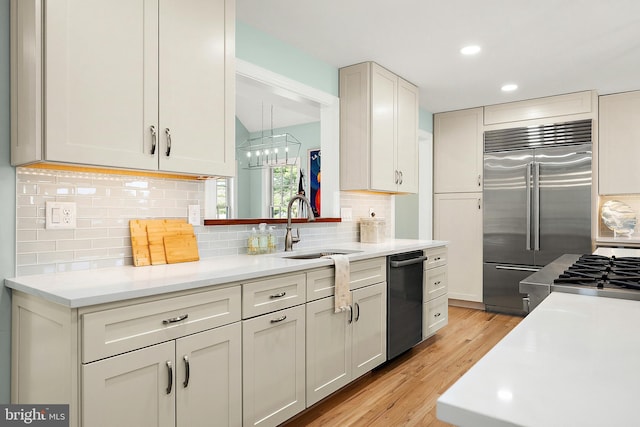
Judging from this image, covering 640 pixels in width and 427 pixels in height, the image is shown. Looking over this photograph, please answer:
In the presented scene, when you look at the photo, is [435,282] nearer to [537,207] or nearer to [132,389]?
[537,207]

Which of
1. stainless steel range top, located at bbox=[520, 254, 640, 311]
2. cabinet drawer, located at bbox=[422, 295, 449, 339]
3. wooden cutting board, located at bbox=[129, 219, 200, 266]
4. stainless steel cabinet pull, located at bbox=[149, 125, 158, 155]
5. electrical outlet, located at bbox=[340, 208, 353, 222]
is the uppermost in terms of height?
stainless steel cabinet pull, located at bbox=[149, 125, 158, 155]

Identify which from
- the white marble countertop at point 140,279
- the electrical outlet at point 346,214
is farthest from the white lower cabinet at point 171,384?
the electrical outlet at point 346,214

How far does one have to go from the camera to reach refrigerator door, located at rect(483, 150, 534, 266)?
15.1 feet

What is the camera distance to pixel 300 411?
2248mm

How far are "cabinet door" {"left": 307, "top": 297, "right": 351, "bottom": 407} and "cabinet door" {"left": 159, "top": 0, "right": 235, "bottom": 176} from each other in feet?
3.13

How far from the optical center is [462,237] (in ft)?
16.6

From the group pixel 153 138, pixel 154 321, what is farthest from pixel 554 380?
pixel 153 138

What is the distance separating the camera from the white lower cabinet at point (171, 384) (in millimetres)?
1429

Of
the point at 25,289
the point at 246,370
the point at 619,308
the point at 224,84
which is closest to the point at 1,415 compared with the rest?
the point at 25,289

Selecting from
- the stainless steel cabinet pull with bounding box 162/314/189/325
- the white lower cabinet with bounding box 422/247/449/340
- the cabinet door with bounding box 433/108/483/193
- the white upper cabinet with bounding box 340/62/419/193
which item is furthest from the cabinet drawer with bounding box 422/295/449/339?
the stainless steel cabinet pull with bounding box 162/314/189/325

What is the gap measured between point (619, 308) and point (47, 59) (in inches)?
83.2

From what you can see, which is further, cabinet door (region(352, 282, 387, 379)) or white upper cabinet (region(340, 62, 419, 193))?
white upper cabinet (region(340, 62, 419, 193))

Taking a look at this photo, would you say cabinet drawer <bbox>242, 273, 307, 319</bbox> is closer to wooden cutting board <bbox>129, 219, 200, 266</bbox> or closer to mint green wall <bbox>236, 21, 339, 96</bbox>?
wooden cutting board <bbox>129, 219, 200, 266</bbox>

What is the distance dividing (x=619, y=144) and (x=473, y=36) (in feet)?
8.06
